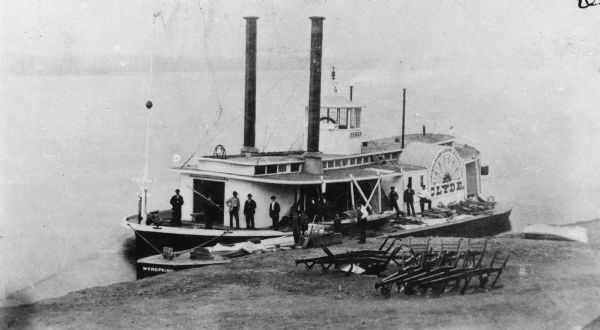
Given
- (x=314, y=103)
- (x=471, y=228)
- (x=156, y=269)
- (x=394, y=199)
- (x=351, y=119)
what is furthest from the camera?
(x=351, y=119)

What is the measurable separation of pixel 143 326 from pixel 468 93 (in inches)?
4773

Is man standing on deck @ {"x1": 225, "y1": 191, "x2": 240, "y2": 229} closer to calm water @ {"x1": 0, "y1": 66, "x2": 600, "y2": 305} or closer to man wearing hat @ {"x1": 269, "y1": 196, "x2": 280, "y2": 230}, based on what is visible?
man wearing hat @ {"x1": 269, "y1": 196, "x2": 280, "y2": 230}

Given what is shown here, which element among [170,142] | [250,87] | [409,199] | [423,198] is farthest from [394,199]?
[170,142]

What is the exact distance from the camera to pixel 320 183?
77.3 ft

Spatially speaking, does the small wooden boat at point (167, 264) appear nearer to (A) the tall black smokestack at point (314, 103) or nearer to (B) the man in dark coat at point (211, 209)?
(B) the man in dark coat at point (211, 209)

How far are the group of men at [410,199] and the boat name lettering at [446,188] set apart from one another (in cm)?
57

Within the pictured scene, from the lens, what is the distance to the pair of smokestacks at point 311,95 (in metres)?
24.9

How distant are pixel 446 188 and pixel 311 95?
24.7 feet

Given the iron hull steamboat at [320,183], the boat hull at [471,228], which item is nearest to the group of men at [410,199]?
the iron hull steamboat at [320,183]

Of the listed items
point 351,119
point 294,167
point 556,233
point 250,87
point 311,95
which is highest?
point 250,87

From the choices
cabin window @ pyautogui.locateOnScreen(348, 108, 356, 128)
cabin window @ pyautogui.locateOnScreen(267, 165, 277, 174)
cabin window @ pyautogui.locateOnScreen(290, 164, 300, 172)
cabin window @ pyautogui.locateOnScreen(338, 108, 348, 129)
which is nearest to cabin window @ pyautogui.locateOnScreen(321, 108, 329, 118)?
cabin window @ pyautogui.locateOnScreen(338, 108, 348, 129)

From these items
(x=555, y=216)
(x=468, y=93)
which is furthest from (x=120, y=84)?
(x=555, y=216)

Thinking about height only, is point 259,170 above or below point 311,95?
below

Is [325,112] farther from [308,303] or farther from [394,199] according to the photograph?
[308,303]
